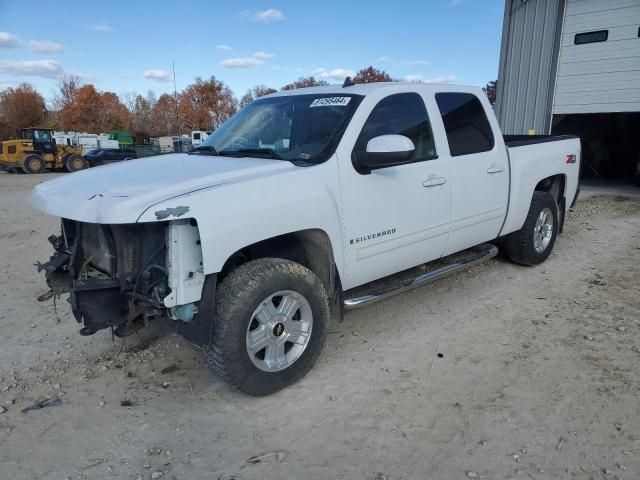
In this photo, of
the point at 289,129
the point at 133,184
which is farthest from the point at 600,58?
the point at 133,184

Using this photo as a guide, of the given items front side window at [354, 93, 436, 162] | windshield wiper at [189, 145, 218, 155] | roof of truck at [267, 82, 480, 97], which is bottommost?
windshield wiper at [189, 145, 218, 155]

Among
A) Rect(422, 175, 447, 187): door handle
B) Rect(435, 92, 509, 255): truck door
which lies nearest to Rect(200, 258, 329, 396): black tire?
Rect(422, 175, 447, 187): door handle

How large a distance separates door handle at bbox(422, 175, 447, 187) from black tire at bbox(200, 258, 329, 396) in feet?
4.28

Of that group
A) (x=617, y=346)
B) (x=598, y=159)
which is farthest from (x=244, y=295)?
(x=598, y=159)

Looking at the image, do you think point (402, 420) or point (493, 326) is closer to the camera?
point (402, 420)

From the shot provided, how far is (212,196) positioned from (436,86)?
2.50 metres

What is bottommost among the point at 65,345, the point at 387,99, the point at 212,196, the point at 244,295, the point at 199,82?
the point at 65,345

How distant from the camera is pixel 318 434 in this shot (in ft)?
8.99

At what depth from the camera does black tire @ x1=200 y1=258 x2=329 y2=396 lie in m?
2.84

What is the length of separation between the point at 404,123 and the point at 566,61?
11.1 metres

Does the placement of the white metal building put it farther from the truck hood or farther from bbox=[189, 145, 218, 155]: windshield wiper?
the truck hood

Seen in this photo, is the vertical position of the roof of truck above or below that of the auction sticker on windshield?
above

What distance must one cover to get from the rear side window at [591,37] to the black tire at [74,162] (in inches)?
910

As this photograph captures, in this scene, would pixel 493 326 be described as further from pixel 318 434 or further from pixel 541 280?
pixel 318 434
